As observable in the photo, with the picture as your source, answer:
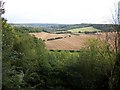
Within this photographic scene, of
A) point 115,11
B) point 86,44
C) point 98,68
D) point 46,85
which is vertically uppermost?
point 115,11

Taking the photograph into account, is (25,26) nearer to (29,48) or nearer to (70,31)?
(29,48)

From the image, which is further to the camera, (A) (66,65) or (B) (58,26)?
(B) (58,26)

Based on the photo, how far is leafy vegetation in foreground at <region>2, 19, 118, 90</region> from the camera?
1045 centimetres

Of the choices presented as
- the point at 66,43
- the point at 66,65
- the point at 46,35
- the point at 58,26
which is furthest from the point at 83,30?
the point at 66,65

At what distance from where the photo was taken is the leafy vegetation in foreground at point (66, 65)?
34.3 ft

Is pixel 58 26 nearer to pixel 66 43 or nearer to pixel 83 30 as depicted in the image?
pixel 66 43

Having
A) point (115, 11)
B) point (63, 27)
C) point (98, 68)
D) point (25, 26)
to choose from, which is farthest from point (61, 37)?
point (115, 11)

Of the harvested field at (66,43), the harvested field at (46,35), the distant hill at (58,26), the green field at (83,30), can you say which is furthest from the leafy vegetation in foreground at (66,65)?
the green field at (83,30)

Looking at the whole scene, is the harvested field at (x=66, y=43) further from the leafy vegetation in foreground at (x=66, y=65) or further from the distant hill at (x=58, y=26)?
the distant hill at (x=58, y=26)

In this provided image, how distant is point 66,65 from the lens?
1142cm

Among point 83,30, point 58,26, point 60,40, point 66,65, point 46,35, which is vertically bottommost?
point 66,65

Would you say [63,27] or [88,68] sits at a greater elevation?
[63,27]

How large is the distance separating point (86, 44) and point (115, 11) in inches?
73.5

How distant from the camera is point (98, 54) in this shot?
35.1 feet
